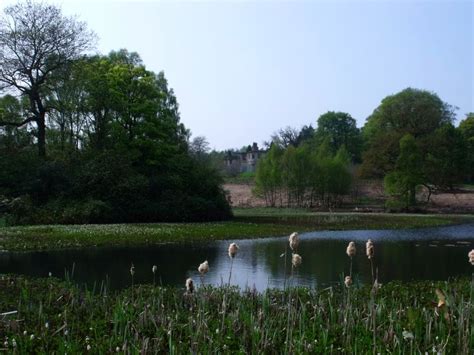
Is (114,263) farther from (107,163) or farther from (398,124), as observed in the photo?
(398,124)

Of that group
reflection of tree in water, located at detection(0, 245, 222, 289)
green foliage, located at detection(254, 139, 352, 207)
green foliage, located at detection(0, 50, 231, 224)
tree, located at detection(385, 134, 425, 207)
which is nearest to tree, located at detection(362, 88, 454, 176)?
tree, located at detection(385, 134, 425, 207)

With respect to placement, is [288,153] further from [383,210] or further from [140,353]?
[140,353]

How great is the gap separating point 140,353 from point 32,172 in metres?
30.1

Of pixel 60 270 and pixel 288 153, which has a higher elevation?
pixel 288 153

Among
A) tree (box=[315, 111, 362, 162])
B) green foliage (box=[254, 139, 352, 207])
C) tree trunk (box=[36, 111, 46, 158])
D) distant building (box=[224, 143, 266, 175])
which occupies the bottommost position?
green foliage (box=[254, 139, 352, 207])

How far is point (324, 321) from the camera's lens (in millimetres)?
7273

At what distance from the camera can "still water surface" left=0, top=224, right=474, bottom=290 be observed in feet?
46.3

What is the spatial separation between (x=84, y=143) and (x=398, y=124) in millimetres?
41897

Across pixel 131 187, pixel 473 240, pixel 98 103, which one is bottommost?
pixel 473 240

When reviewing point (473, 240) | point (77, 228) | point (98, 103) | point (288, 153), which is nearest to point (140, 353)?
point (77, 228)

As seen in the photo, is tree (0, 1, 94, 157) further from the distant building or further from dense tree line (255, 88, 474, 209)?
the distant building

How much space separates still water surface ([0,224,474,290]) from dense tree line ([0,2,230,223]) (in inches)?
451

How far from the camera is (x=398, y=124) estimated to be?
219 feet

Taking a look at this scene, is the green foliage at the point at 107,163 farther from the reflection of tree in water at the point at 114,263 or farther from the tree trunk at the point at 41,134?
the reflection of tree in water at the point at 114,263
